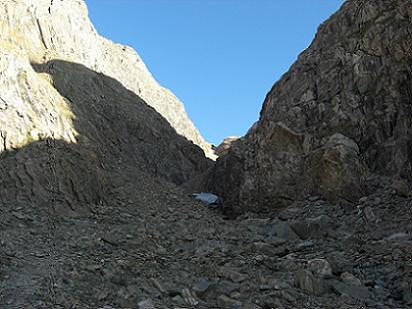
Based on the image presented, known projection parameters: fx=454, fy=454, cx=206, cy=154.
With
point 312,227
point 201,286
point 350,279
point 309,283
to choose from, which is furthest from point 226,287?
point 312,227

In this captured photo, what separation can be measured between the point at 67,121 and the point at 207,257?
436 inches

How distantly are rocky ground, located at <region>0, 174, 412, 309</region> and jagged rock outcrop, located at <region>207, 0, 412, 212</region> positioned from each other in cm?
149

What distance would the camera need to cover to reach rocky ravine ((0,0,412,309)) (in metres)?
10.8

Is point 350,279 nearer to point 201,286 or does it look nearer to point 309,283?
point 309,283

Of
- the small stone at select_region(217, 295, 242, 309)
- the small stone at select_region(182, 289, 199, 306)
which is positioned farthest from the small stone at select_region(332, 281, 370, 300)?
the small stone at select_region(182, 289, 199, 306)

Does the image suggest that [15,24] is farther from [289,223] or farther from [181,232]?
[289,223]

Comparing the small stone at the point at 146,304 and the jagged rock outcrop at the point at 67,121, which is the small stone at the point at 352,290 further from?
the jagged rock outcrop at the point at 67,121

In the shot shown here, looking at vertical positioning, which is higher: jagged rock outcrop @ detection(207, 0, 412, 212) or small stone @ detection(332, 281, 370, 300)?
jagged rock outcrop @ detection(207, 0, 412, 212)

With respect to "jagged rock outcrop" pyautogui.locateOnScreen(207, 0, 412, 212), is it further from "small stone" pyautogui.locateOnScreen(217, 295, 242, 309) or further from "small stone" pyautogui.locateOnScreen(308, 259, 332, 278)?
"small stone" pyautogui.locateOnScreen(217, 295, 242, 309)

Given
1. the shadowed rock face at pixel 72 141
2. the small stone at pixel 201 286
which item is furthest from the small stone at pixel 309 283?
the shadowed rock face at pixel 72 141

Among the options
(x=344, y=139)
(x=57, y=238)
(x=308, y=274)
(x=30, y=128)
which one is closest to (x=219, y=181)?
(x=344, y=139)

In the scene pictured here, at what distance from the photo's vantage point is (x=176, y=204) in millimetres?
22484

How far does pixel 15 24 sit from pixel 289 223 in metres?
18.6

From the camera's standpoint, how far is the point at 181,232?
16.9 metres
